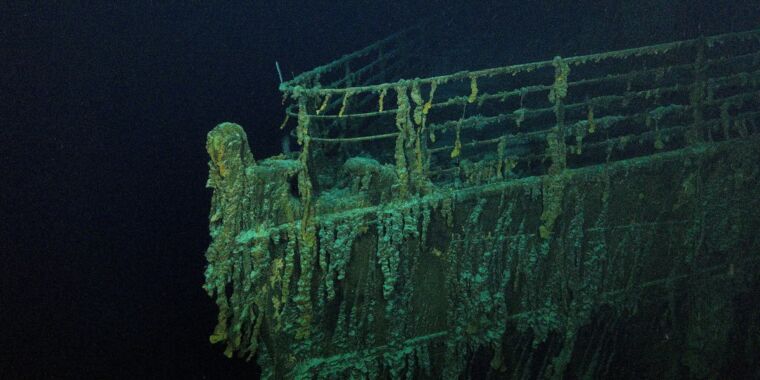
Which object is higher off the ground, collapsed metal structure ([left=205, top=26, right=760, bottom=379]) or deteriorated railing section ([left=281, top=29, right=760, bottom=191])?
deteriorated railing section ([left=281, top=29, right=760, bottom=191])

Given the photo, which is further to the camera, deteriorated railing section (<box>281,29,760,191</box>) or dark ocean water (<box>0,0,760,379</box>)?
dark ocean water (<box>0,0,760,379</box>)

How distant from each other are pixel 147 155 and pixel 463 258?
19816mm

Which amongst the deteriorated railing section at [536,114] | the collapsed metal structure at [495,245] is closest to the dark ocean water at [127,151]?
the deteriorated railing section at [536,114]

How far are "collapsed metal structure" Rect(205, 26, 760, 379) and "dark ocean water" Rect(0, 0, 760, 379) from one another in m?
3.95

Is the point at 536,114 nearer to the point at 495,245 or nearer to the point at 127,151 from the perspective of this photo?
the point at 495,245

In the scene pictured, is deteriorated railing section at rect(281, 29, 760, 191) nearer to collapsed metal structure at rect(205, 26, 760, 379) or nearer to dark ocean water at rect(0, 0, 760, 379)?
collapsed metal structure at rect(205, 26, 760, 379)

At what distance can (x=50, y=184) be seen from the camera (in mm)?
17234

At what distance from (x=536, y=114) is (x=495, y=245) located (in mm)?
1244

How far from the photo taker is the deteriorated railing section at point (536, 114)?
3.49 meters

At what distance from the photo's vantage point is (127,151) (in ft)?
64.6

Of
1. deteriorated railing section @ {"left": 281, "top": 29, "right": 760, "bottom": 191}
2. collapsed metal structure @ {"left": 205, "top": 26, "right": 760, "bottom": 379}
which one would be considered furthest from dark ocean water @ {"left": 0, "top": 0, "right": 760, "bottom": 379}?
collapsed metal structure @ {"left": 205, "top": 26, "right": 760, "bottom": 379}

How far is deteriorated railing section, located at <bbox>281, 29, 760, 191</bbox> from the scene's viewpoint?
11.5ft

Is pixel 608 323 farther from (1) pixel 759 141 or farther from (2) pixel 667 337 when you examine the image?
(1) pixel 759 141

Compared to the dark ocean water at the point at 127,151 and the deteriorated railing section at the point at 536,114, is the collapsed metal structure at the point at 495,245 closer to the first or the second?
Result: the deteriorated railing section at the point at 536,114
